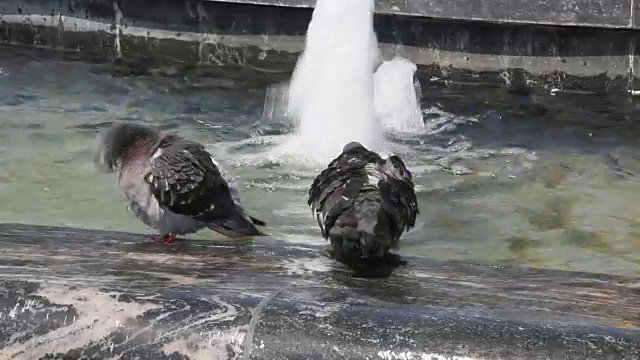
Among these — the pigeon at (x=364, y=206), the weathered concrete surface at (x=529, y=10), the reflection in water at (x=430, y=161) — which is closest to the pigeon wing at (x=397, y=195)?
the pigeon at (x=364, y=206)

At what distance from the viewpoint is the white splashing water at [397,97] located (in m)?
9.06

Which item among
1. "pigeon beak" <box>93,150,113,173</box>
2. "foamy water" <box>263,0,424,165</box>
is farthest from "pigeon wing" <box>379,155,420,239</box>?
"foamy water" <box>263,0,424,165</box>

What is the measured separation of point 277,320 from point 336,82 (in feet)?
22.6

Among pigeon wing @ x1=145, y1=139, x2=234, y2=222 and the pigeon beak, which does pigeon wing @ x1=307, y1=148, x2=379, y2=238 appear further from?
the pigeon beak

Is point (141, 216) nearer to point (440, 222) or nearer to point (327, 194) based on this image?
point (327, 194)

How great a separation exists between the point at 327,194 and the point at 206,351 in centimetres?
165

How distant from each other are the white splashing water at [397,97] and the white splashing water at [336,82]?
0.19m

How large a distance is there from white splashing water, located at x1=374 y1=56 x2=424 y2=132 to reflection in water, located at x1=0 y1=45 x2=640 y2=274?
0.22 m

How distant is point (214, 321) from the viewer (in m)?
2.43

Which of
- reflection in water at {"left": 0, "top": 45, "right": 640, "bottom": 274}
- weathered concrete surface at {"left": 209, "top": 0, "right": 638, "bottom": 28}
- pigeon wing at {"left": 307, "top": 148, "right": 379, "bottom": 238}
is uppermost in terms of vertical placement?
weathered concrete surface at {"left": 209, "top": 0, "right": 638, "bottom": 28}

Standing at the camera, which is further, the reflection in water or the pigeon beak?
the reflection in water

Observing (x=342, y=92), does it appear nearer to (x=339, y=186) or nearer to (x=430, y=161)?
(x=430, y=161)

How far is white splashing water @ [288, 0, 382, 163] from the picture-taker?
8.45 meters

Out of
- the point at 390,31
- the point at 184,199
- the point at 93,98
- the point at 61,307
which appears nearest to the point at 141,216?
the point at 184,199
